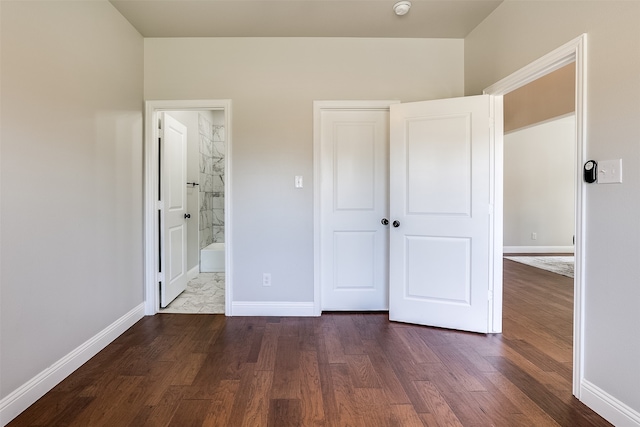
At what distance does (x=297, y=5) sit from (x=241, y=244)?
6.78 ft

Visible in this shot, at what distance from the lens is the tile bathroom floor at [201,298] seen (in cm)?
296

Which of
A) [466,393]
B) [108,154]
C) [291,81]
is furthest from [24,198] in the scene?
[466,393]

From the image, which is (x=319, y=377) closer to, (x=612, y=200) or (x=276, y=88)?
(x=612, y=200)

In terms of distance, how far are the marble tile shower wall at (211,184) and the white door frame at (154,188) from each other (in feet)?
6.17

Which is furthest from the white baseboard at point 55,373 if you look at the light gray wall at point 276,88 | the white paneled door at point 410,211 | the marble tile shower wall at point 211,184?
the marble tile shower wall at point 211,184

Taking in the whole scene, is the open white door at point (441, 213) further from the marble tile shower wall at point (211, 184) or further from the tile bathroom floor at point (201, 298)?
the marble tile shower wall at point (211, 184)

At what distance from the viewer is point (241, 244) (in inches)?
110

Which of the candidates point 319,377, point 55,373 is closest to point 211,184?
point 55,373

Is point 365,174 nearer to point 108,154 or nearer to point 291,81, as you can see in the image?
point 291,81

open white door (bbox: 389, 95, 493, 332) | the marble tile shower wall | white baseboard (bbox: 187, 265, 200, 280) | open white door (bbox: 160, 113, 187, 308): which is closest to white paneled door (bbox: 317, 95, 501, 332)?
open white door (bbox: 389, 95, 493, 332)

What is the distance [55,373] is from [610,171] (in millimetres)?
3265

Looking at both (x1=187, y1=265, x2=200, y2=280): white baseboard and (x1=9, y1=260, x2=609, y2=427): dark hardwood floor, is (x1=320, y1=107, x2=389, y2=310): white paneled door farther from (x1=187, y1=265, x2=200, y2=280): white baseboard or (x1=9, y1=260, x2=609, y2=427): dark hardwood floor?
(x1=187, y1=265, x2=200, y2=280): white baseboard

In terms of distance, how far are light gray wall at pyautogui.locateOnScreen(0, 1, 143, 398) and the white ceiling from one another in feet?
1.11

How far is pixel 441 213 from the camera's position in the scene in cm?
251
